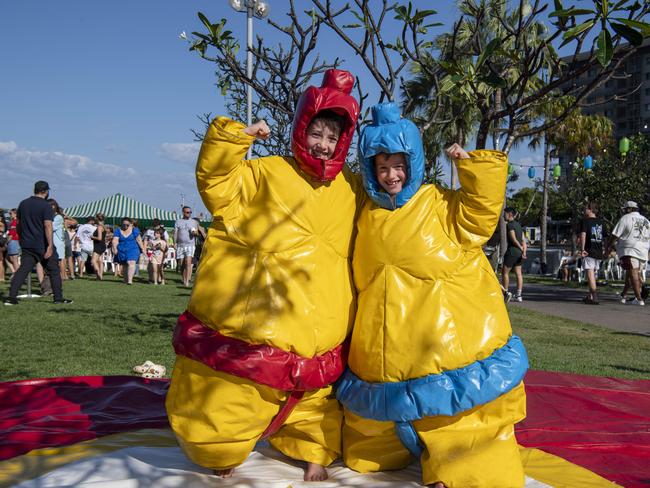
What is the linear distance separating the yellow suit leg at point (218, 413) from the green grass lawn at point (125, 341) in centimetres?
262

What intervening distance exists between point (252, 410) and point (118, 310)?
6629mm

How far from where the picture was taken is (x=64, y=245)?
36.6ft

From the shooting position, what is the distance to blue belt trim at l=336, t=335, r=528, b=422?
2.24 metres

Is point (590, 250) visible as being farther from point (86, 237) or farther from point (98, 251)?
point (86, 237)

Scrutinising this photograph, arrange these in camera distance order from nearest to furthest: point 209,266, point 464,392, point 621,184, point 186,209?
point 464,392, point 209,266, point 186,209, point 621,184

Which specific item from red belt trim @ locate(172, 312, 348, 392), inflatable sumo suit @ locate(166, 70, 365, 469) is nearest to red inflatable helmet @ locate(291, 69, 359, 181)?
inflatable sumo suit @ locate(166, 70, 365, 469)

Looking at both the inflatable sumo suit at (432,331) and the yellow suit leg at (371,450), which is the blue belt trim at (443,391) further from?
the yellow suit leg at (371,450)

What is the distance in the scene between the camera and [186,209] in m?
A: 12.0

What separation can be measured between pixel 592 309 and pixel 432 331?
321 inches

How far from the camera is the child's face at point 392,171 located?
2428 millimetres

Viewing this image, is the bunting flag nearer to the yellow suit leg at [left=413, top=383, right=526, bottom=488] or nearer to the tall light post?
the yellow suit leg at [left=413, top=383, right=526, bottom=488]

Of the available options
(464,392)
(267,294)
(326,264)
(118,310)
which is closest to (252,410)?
(267,294)

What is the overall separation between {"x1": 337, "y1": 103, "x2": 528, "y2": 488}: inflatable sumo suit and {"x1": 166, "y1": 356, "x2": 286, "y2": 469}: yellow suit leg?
0.37 meters

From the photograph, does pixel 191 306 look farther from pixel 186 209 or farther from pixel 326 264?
pixel 186 209
